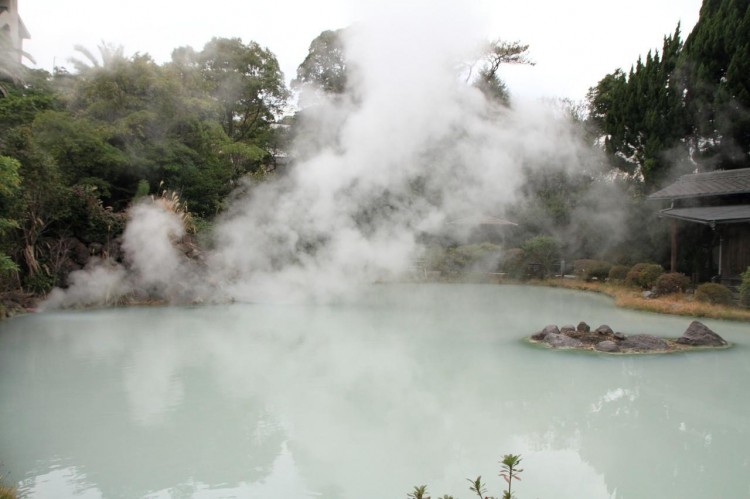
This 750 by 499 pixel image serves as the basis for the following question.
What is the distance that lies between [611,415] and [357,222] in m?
8.47

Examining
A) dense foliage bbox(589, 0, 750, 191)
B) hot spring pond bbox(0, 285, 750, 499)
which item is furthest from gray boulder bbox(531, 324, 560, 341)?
dense foliage bbox(589, 0, 750, 191)

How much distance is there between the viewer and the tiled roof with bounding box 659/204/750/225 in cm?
1334

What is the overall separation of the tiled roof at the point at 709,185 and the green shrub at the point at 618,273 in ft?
6.52

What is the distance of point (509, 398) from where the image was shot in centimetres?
592

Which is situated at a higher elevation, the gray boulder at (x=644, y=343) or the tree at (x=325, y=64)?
the tree at (x=325, y=64)

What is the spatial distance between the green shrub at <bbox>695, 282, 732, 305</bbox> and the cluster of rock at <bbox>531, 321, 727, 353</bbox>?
371 centimetres

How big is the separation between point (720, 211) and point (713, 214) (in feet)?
1.37

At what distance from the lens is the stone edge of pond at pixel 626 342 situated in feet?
26.8

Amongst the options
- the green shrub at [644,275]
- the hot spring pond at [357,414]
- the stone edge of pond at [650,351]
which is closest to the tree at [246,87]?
the green shrub at [644,275]

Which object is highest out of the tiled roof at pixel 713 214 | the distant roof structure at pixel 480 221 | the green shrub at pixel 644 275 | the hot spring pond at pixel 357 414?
the tiled roof at pixel 713 214

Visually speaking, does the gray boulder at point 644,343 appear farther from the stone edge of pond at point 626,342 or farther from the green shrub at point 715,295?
the green shrub at point 715,295

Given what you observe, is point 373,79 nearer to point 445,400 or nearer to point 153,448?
point 445,400

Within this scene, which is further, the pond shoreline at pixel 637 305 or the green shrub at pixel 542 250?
the green shrub at pixel 542 250

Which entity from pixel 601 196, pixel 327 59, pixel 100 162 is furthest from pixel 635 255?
pixel 100 162
